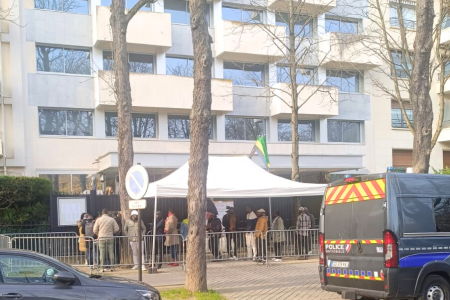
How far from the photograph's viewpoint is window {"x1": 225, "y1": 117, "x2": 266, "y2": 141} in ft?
85.0

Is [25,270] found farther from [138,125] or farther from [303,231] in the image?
[138,125]

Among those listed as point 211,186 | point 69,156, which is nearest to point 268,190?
point 211,186

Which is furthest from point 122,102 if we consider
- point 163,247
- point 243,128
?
point 243,128

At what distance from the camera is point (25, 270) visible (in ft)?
21.4

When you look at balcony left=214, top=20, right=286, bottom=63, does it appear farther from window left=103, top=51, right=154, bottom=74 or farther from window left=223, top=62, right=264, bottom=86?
window left=103, top=51, right=154, bottom=74

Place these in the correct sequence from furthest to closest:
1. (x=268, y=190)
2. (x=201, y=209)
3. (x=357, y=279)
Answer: (x=268, y=190) < (x=201, y=209) < (x=357, y=279)

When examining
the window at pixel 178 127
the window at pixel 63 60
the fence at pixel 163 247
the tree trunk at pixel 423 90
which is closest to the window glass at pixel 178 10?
the window at pixel 63 60

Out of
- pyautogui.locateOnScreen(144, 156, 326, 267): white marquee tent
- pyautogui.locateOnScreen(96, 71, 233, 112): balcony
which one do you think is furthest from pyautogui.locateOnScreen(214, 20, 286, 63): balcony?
pyautogui.locateOnScreen(144, 156, 326, 267): white marquee tent

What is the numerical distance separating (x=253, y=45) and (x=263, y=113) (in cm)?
349

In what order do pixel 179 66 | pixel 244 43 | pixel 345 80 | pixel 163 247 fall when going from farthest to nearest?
1. pixel 345 80
2. pixel 179 66
3. pixel 244 43
4. pixel 163 247

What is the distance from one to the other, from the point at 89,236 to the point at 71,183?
8554mm

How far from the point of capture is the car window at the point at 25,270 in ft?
20.9

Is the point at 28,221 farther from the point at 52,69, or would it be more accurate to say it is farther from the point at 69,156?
the point at 52,69

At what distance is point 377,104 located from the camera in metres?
29.0
